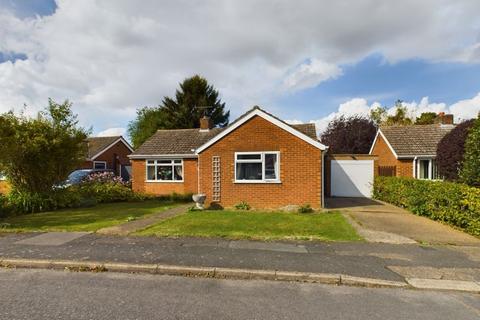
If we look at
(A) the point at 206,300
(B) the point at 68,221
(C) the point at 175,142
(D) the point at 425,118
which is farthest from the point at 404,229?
(D) the point at 425,118

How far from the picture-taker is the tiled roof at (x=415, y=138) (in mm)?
18703

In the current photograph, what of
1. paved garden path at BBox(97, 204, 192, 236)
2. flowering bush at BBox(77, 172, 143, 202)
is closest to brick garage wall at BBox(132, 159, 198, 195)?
flowering bush at BBox(77, 172, 143, 202)

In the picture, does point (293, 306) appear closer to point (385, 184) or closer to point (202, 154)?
point (202, 154)

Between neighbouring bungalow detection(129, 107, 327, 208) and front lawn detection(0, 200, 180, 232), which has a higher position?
neighbouring bungalow detection(129, 107, 327, 208)

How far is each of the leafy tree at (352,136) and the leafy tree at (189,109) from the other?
1552cm

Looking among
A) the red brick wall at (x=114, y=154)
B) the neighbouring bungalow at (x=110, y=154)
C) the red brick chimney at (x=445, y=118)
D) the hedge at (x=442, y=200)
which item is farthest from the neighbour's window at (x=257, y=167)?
the red brick wall at (x=114, y=154)

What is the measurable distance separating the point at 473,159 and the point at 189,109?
32.9 m

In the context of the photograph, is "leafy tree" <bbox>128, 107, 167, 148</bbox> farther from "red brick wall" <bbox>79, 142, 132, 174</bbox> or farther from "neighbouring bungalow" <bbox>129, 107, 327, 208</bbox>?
"neighbouring bungalow" <bbox>129, 107, 327, 208</bbox>

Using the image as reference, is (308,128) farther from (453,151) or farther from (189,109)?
(189,109)

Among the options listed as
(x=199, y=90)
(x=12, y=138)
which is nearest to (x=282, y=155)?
(x=12, y=138)

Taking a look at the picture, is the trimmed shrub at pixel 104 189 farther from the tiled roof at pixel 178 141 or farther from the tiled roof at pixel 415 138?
the tiled roof at pixel 415 138

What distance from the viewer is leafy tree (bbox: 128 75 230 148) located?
38.5m

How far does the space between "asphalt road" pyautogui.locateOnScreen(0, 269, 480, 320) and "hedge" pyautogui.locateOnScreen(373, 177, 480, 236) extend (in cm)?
495

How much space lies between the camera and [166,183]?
18.8m
